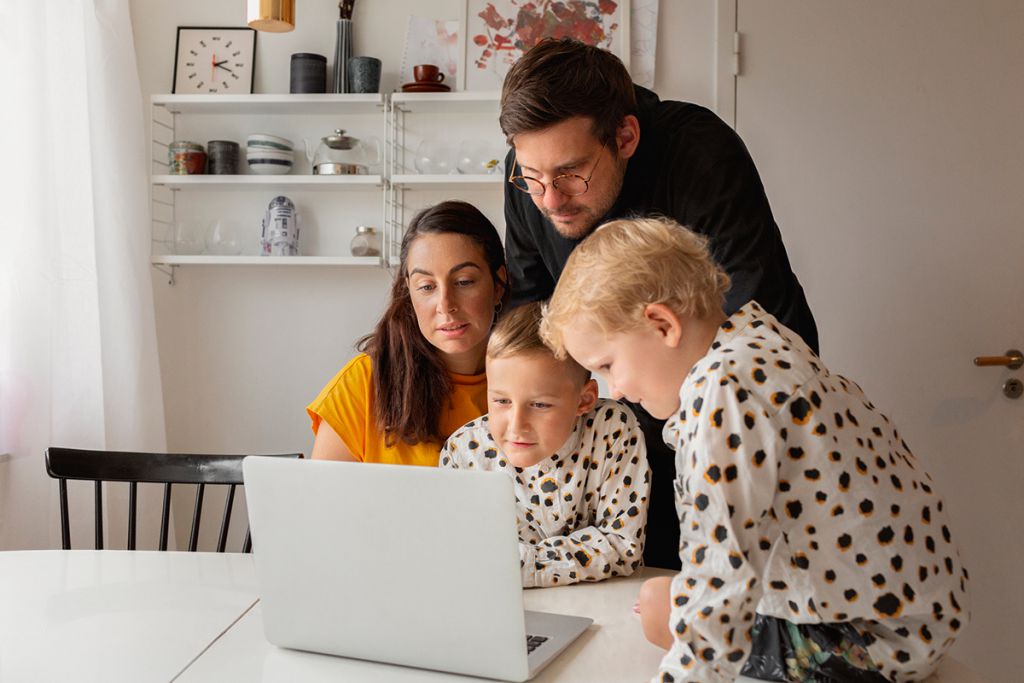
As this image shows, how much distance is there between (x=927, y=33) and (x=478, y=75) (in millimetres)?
1234

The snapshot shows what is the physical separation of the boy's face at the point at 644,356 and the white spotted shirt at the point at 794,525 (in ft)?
0.27

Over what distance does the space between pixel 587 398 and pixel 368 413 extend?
47cm

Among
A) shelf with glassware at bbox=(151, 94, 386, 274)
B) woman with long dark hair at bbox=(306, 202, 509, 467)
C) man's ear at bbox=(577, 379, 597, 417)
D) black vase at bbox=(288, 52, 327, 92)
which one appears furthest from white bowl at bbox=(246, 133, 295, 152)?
man's ear at bbox=(577, 379, 597, 417)

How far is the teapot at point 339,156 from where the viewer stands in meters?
2.77

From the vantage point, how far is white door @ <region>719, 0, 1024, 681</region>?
8.61ft

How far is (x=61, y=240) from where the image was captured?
2414 millimetres

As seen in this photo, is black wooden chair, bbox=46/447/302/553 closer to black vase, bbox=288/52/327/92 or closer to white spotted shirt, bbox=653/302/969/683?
white spotted shirt, bbox=653/302/969/683

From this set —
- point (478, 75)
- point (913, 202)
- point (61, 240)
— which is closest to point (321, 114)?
point (478, 75)

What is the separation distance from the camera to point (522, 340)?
1464 millimetres

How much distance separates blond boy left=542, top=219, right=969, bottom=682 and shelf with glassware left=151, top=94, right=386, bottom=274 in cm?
185

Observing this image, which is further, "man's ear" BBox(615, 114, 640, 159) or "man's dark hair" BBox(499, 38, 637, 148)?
"man's ear" BBox(615, 114, 640, 159)

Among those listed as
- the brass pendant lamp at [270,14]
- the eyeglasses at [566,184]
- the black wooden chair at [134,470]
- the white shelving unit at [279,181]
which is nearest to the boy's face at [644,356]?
the eyeglasses at [566,184]

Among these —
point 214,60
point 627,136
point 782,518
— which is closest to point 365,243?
point 214,60

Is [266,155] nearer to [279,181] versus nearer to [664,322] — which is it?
[279,181]
